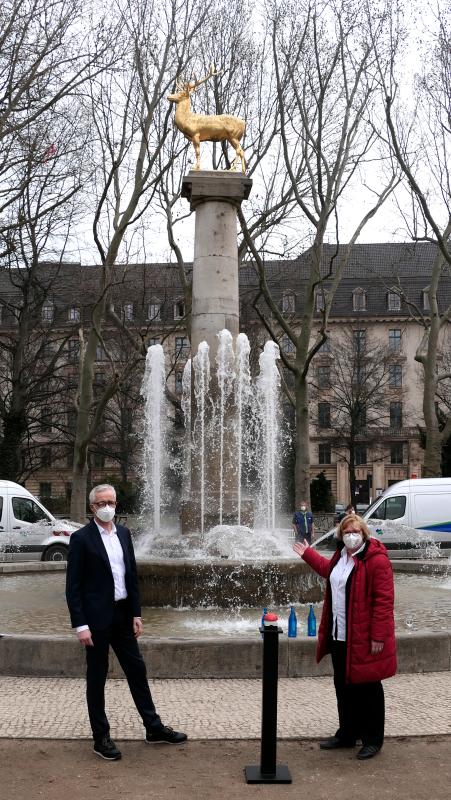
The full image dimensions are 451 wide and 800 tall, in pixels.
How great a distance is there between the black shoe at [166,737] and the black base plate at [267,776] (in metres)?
0.63

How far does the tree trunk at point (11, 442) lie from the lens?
29.7m

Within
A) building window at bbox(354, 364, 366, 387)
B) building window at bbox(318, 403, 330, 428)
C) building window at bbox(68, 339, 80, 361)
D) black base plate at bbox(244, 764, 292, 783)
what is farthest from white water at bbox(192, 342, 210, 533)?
building window at bbox(318, 403, 330, 428)

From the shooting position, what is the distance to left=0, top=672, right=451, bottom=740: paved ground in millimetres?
5684

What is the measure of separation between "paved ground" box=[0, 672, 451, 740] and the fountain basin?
2.86 m

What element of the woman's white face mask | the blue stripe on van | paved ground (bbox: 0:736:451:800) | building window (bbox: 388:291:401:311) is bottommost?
paved ground (bbox: 0:736:451:800)

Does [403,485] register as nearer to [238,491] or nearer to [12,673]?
[238,491]

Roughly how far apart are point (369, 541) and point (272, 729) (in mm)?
1340

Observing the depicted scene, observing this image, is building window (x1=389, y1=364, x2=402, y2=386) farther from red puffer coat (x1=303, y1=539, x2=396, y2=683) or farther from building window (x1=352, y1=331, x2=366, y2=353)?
red puffer coat (x1=303, y1=539, x2=396, y2=683)

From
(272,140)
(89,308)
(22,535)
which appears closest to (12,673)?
(22,535)

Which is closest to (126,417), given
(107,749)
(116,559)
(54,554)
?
(54,554)

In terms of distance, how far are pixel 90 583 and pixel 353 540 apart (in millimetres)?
1729

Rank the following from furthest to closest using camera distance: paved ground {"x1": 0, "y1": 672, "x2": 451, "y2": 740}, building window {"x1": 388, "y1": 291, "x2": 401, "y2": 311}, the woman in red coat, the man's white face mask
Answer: building window {"x1": 388, "y1": 291, "x2": 401, "y2": 311}, paved ground {"x1": 0, "y1": 672, "x2": 451, "y2": 740}, the man's white face mask, the woman in red coat

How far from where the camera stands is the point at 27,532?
720 inches

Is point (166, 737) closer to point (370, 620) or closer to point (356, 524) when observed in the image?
point (370, 620)
